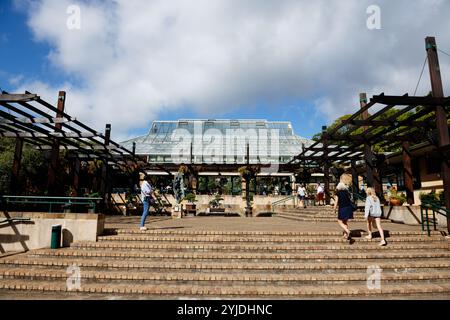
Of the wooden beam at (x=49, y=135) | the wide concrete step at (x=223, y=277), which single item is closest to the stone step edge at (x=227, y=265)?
the wide concrete step at (x=223, y=277)

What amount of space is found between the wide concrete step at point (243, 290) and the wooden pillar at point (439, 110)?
3.45 m

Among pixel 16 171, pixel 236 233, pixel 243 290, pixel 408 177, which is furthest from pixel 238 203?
pixel 243 290

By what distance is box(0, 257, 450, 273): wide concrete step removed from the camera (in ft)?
17.7

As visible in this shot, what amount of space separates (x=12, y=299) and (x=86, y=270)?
4.17 feet

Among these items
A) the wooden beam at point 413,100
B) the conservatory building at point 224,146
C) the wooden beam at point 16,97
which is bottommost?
the wooden beam at point 16,97

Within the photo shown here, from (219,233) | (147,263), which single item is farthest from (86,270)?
(219,233)

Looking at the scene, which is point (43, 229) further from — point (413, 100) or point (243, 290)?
point (413, 100)

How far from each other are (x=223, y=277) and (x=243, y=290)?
1.81 ft

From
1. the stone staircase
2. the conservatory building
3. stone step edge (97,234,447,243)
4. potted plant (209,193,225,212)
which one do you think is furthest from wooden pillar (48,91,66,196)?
the conservatory building

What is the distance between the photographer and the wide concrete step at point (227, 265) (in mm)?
5410

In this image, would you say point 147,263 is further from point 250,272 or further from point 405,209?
point 405,209

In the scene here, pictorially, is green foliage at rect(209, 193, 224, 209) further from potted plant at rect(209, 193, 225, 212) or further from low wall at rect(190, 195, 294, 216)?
low wall at rect(190, 195, 294, 216)

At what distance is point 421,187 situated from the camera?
16.3 metres

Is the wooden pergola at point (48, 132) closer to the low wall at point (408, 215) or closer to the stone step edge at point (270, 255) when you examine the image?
the stone step edge at point (270, 255)
